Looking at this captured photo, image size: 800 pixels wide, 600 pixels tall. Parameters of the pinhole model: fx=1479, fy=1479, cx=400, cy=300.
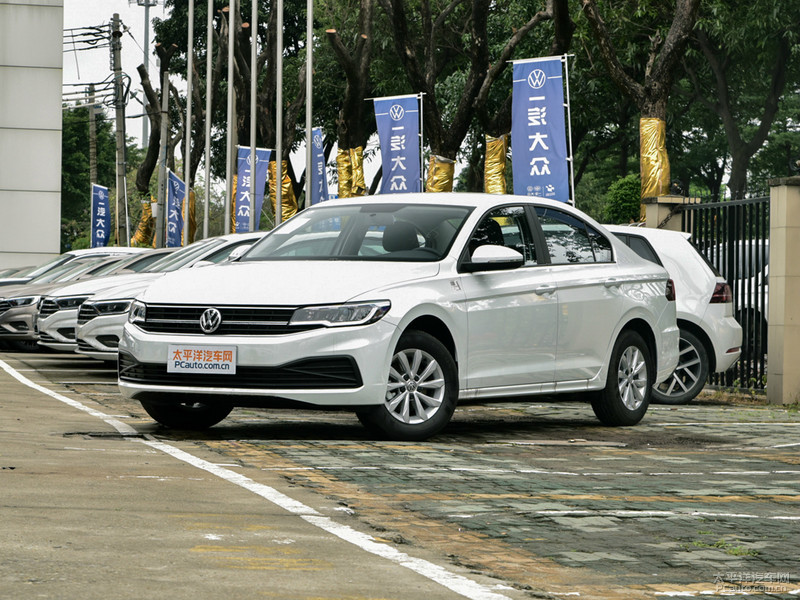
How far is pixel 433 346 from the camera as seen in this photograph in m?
9.62

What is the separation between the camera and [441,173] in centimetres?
2769

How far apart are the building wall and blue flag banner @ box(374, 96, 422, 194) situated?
42.8 feet

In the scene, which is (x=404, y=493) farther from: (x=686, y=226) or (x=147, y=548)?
(x=686, y=226)

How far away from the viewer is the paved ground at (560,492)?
18.5 ft

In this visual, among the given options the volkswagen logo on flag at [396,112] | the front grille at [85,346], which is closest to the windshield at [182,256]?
the front grille at [85,346]

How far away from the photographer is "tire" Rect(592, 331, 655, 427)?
11.4 meters

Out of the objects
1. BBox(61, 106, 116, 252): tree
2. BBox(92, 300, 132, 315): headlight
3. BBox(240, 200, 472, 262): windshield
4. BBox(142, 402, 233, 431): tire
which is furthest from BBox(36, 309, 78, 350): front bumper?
BBox(61, 106, 116, 252): tree

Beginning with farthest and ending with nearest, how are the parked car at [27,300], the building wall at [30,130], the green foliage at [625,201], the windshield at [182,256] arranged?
the green foliage at [625,201] < the building wall at [30,130] < the parked car at [27,300] < the windshield at [182,256]

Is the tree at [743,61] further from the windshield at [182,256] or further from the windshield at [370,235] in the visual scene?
the windshield at [370,235]

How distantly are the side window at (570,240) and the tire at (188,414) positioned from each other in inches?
→ 108

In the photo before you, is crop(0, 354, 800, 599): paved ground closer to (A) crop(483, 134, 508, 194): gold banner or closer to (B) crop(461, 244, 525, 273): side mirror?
(B) crop(461, 244, 525, 273): side mirror

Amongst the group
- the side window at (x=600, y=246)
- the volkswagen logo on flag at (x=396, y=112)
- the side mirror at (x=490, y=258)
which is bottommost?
the side mirror at (x=490, y=258)

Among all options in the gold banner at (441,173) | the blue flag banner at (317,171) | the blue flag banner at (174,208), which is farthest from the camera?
the blue flag banner at (174,208)

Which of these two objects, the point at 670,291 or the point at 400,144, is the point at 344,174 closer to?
the point at 400,144
